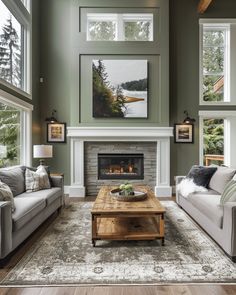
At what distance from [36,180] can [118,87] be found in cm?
302

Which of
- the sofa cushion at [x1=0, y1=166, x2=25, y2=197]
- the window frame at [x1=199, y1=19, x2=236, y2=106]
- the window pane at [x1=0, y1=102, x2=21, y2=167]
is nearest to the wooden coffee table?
the sofa cushion at [x1=0, y1=166, x2=25, y2=197]

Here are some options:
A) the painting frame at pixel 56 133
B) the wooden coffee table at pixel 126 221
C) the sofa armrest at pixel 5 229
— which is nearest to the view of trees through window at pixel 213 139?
the wooden coffee table at pixel 126 221

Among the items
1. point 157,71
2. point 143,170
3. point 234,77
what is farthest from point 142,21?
point 143,170

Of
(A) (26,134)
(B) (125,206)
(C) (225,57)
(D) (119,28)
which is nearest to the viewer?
(B) (125,206)

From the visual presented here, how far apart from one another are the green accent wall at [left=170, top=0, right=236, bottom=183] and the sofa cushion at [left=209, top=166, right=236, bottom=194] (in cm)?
192

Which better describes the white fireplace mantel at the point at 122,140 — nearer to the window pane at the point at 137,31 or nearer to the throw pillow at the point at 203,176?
the throw pillow at the point at 203,176

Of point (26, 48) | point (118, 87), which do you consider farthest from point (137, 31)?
point (26, 48)

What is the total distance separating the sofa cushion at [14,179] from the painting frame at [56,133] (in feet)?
6.79

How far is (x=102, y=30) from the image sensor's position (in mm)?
6105

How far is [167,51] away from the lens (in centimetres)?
586

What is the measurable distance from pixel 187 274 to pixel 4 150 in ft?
12.2

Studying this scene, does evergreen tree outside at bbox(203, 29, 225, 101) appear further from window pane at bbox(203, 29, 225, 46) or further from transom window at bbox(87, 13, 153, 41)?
transom window at bbox(87, 13, 153, 41)

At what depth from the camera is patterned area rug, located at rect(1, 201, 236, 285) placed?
88.7 inches

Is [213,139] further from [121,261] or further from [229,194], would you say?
[121,261]
